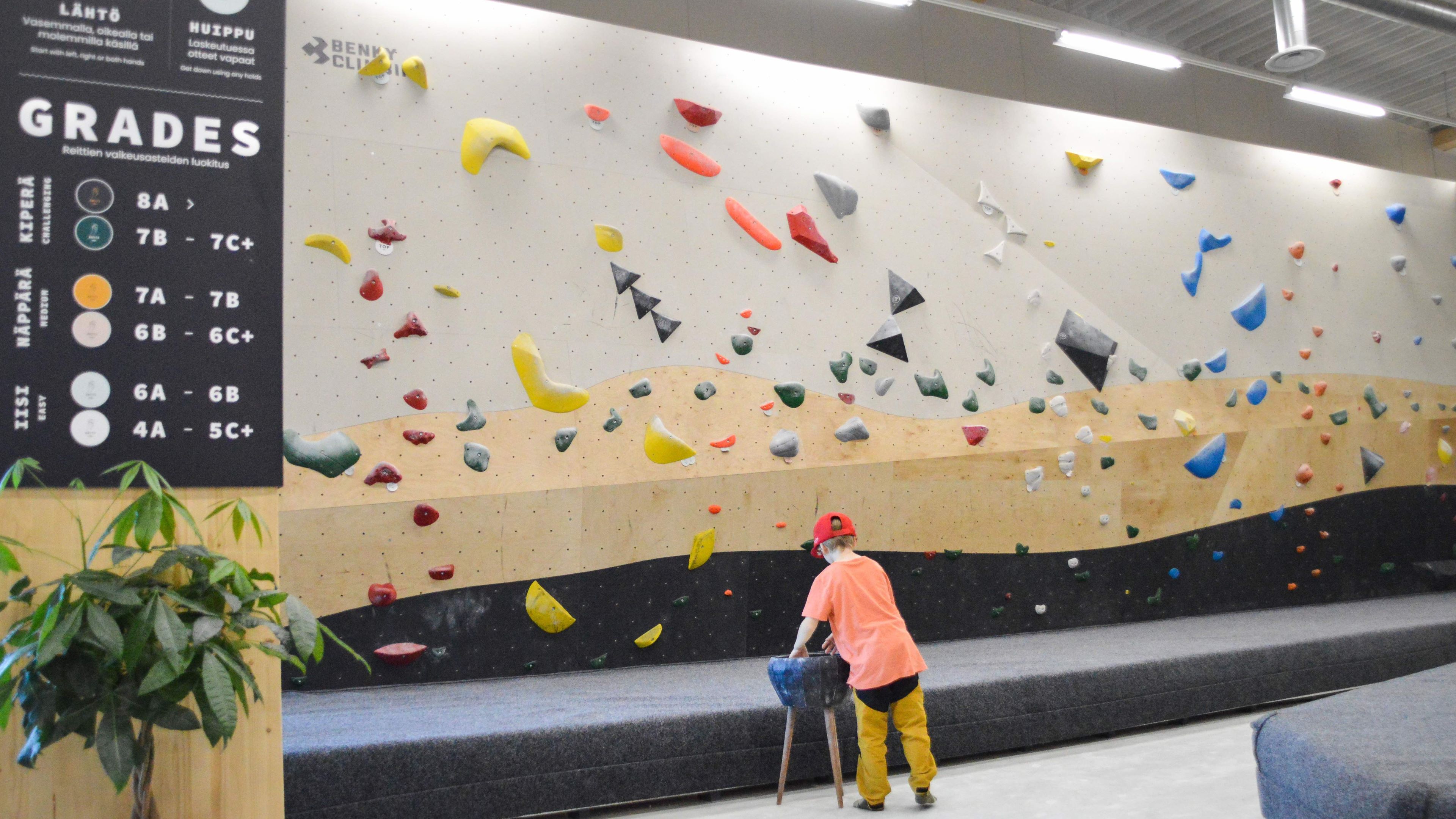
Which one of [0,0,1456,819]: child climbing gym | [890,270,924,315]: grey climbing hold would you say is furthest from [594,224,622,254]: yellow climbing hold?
[890,270,924,315]: grey climbing hold

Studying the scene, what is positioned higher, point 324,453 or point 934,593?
point 324,453

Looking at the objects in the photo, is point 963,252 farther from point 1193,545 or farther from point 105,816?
point 105,816

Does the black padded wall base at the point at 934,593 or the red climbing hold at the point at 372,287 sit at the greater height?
the red climbing hold at the point at 372,287

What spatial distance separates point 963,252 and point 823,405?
1.37m

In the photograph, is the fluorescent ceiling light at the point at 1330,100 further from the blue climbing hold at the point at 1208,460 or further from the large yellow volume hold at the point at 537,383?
the large yellow volume hold at the point at 537,383

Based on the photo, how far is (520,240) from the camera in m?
4.90

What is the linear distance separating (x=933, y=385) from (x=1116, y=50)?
220 cm

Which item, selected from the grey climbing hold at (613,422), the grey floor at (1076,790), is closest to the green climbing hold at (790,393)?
the grey climbing hold at (613,422)

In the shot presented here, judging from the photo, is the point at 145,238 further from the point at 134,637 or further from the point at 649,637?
the point at 649,637

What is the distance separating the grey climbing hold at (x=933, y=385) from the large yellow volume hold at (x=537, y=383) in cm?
198

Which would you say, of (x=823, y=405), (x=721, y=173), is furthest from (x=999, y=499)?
(x=721, y=173)

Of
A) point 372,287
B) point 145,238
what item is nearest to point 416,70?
point 372,287

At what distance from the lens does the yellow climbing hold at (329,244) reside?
14.6 ft

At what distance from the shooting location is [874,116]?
5898mm
